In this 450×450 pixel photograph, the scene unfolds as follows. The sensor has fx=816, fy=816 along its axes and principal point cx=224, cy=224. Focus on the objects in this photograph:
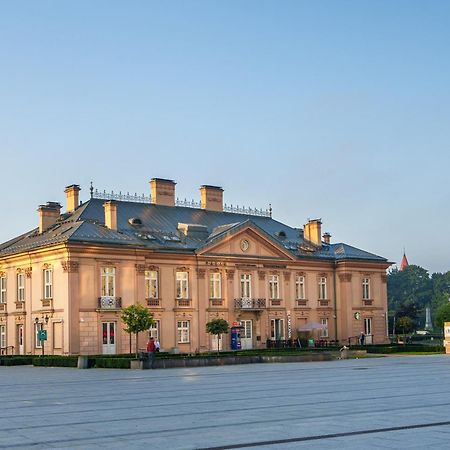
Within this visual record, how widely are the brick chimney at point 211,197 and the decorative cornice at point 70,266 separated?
17528 millimetres

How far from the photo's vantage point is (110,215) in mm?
58531

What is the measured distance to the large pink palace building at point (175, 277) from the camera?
5494 cm

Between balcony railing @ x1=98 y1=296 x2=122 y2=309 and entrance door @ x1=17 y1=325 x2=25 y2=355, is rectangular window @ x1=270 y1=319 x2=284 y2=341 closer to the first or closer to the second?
balcony railing @ x1=98 y1=296 x2=122 y2=309

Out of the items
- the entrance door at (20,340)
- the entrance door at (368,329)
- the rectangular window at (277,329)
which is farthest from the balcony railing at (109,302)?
the entrance door at (368,329)

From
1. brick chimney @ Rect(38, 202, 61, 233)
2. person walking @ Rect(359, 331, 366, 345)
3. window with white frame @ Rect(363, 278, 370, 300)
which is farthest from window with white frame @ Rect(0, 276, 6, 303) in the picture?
window with white frame @ Rect(363, 278, 370, 300)

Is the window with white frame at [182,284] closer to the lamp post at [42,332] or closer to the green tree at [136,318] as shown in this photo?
the green tree at [136,318]

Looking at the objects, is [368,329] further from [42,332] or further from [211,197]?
[42,332]

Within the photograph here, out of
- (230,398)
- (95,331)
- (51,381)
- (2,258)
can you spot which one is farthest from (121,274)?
(230,398)

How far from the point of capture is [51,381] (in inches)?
1276

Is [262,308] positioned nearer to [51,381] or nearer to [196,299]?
[196,299]

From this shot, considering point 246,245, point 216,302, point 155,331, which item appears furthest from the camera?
point 246,245

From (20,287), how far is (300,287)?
23.0m

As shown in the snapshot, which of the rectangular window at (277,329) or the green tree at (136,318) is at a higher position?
the green tree at (136,318)

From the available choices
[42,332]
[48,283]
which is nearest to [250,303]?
[48,283]
